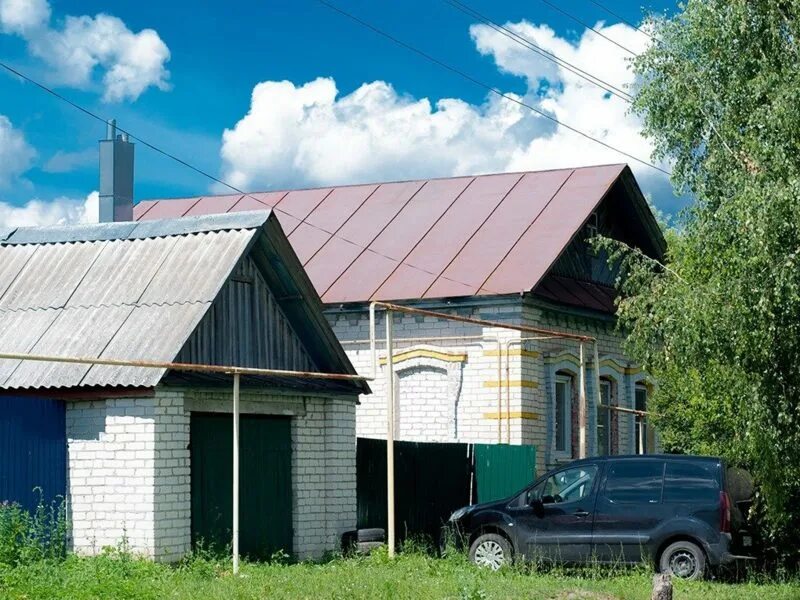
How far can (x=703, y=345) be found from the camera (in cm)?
1547

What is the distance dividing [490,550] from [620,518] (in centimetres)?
189

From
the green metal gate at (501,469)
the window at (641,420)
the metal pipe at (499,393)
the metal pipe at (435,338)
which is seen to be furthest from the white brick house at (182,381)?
the window at (641,420)

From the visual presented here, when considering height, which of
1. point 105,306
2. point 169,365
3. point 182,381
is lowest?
point 182,381

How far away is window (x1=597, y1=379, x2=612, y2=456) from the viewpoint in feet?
91.1

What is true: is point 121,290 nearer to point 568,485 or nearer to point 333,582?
point 333,582

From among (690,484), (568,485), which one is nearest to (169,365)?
(568,485)

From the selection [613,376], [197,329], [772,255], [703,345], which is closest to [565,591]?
[703,345]

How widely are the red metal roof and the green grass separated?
293 inches

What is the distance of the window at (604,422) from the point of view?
91.1ft

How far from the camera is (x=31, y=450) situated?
53.2 feet

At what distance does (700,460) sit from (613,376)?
31.9 feet

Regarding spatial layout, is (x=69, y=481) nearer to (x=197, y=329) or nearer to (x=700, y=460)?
(x=197, y=329)

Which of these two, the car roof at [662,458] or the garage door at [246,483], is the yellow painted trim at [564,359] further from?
the garage door at [246,483]

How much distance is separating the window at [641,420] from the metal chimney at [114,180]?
1097 cm
